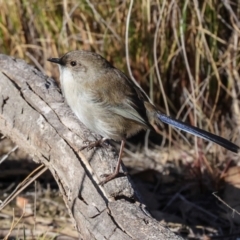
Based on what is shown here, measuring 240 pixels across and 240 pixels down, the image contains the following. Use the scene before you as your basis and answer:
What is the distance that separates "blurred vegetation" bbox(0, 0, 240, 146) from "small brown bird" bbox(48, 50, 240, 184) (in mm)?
1047

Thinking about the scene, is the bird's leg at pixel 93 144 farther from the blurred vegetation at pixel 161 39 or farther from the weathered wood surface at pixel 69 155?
the blurred vegetation at pixel 161 39

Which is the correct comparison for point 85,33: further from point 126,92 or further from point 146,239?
point 146,239

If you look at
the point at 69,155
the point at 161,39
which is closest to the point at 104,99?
the point at 69,155

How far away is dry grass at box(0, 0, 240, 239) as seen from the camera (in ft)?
19.7

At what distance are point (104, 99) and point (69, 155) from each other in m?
0.50

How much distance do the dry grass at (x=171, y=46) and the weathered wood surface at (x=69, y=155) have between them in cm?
107

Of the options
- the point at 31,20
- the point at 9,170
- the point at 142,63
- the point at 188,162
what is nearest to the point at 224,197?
the point at 188,162

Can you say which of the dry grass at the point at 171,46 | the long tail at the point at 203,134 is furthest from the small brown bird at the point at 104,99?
the dry grass at the point at 171,46

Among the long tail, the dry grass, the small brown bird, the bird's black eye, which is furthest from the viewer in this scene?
the dry grass

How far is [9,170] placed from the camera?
20.8 ft

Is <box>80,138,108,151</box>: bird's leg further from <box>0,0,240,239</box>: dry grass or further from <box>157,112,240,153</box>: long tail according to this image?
<box>0,0,240,239</box>: dry grass

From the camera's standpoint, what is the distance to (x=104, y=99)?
4762mm

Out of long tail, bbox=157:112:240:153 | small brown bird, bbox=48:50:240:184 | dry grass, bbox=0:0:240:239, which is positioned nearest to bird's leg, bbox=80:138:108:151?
small brown bird, bbox=48:50:240:184

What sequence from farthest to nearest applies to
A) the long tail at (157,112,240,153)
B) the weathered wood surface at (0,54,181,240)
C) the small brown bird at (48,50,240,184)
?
the small brown bird at (48,50,240,184), the long tail at (157,112,240,153), the weathered wood surface at (0,54,181,240)
